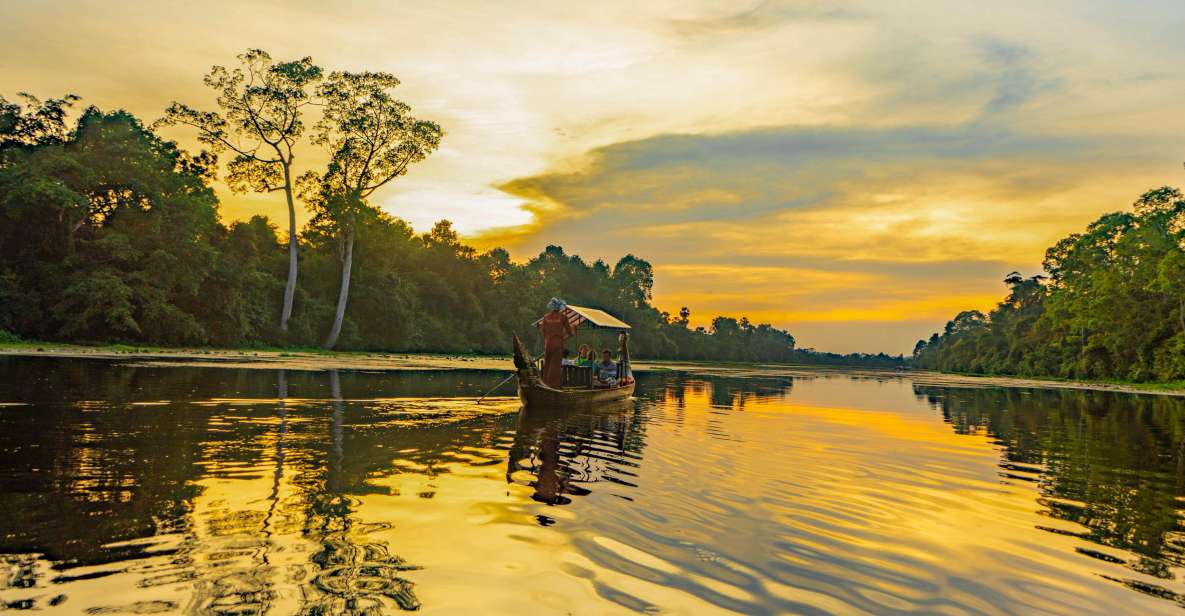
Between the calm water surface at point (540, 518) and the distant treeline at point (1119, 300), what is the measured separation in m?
54.1

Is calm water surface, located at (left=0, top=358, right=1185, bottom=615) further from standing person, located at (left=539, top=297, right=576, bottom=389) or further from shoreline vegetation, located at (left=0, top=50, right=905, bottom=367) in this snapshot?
shoreline vegetation, located at (left=0, top=50, right=905, bottom=367)

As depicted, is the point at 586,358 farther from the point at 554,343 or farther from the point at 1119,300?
the point at 1119,300

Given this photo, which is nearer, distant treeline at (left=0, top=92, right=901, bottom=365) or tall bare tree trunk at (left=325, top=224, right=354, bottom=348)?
distant treeline at (left=0, top=92, right=901, bottom=365)

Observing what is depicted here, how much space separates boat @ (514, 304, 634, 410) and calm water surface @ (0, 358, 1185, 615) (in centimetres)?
332

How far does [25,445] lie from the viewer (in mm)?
10445

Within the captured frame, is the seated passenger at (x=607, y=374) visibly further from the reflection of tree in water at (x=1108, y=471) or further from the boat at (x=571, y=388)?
the reflection of tree in water at (x=1108, y=471)

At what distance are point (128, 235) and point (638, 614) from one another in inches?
2183

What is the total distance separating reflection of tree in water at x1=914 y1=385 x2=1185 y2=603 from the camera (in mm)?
8047

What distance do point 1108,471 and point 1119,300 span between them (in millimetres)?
64456

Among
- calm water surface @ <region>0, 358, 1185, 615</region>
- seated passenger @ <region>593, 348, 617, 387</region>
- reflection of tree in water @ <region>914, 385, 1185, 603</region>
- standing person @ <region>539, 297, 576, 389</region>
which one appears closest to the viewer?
calm water surface @ <region>0, 358, 1185, 615</region>

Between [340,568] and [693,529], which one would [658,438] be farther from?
[340,568]

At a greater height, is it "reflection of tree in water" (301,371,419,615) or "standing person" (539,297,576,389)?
"standing person" (539,297,576,389)

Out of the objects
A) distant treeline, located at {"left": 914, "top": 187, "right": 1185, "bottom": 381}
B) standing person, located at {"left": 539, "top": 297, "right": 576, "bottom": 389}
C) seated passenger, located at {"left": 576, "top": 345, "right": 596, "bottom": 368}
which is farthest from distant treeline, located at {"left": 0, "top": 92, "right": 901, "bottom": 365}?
distant treeline, located at {"left": 914, "top": 187, "right": 1185, "bottom": 381}

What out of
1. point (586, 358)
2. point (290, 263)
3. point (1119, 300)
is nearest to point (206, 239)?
point (290, 263)
